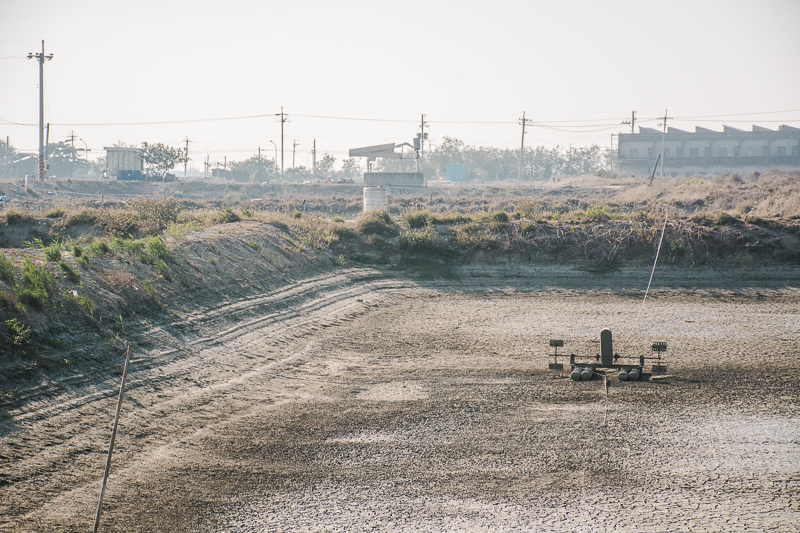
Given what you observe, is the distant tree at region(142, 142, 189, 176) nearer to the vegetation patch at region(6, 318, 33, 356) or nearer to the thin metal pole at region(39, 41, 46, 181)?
the thin metal pole at region(39, 41, 46, 181)

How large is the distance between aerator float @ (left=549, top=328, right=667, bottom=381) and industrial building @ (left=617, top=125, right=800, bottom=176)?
8594 cm

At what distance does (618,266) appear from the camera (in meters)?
21.5

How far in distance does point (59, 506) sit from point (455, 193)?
2190 inches

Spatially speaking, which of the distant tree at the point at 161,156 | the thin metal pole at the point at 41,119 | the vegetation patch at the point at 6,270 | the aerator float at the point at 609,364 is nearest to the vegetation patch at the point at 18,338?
the vegetation patch at the point at 6,270

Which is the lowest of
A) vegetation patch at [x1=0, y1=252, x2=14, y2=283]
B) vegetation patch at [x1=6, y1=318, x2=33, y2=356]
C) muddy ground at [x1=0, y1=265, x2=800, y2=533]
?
muddy ground at [x1=0, y1=265, x2=800, y2=533]

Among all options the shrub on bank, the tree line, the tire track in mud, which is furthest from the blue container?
the tire track in mud

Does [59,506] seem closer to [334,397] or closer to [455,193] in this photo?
[334,397]

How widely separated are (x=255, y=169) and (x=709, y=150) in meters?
77.2

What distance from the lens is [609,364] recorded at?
→ 10391 mm

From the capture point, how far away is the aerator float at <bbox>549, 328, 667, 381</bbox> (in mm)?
10094

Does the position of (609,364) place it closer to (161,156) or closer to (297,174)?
(161,156)

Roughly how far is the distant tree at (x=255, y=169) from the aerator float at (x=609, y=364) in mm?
101418

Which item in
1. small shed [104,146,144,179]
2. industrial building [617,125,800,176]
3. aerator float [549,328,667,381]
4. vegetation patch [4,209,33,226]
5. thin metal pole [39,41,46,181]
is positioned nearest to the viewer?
aerator float [549,328,667,381]

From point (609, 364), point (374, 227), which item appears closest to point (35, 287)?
point (609, 364)
